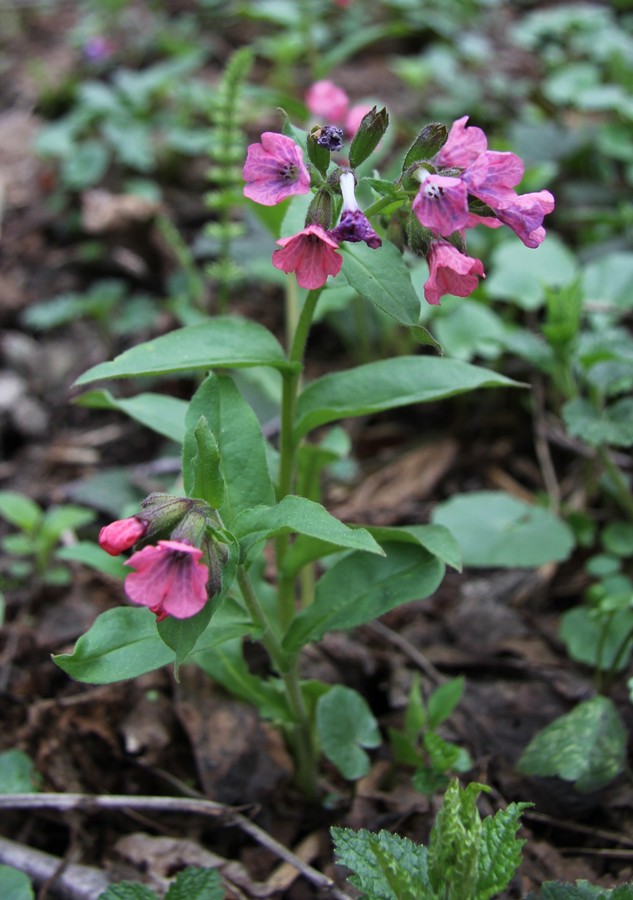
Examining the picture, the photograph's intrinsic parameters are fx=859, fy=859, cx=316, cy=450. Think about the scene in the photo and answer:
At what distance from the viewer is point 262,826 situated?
2379 millimetres

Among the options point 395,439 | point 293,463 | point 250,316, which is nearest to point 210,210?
point 250,316

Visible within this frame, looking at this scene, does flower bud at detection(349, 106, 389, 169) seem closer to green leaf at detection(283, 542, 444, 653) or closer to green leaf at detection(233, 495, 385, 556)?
green leaf at detection(233, 495, 385, 556)

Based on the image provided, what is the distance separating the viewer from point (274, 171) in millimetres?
1889

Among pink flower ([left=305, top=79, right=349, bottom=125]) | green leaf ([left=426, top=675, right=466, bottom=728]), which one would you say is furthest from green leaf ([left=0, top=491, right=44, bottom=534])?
pink flower ([left=305, top=79, right=349, bottom=125])

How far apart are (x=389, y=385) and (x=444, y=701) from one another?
2.90 feet

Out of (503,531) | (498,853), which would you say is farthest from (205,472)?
(503,531)

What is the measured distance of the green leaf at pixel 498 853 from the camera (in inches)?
66.9

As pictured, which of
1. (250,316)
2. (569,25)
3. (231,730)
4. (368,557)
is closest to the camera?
(368,557)

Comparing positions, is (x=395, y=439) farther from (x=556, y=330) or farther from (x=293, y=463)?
(x=293, y=463)

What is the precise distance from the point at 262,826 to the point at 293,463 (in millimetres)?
1021

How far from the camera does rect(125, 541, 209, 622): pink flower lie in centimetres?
162

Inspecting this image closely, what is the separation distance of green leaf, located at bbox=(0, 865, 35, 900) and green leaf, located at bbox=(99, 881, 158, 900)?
0.22 meters

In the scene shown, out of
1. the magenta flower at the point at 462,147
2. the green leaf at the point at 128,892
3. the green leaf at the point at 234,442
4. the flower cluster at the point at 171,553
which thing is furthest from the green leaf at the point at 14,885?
the magenta flower at the point at 462,147

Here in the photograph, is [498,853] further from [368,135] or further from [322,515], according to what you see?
[368,135]
